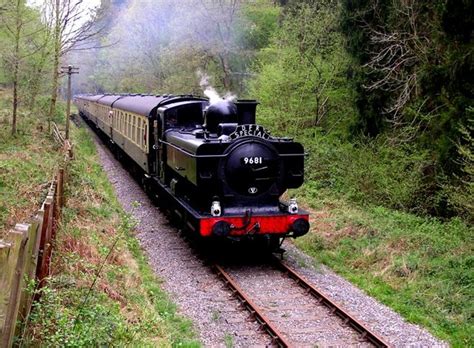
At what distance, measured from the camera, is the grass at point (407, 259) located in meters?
8.21

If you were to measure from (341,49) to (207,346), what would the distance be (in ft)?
52.8

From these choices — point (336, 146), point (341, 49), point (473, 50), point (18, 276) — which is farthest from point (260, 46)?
point (18, 276)

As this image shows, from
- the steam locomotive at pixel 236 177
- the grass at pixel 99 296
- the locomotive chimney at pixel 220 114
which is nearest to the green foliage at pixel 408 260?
the steam locomotive at pixel 236 177

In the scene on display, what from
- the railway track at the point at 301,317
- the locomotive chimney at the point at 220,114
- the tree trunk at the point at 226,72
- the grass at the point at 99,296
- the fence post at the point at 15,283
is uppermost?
the tree trunk at the point at 226,72

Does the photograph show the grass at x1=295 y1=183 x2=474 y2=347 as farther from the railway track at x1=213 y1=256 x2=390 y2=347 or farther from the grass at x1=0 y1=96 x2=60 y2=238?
the grass at x1=0 y1=96 x2=60 y2=238

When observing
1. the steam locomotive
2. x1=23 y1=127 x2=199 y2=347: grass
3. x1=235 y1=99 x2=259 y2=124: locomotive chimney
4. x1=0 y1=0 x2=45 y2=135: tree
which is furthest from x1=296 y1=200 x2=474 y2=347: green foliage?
x1=0 y1=0 x2=45 y2=135: tree

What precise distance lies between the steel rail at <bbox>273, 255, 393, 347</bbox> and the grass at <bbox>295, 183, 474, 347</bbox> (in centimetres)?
95

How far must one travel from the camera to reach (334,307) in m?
8.16

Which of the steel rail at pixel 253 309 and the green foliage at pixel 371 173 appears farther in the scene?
the green foliage at pixel 371 173

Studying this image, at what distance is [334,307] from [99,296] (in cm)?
339

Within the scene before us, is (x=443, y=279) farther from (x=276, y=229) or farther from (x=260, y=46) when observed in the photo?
(x=260, y=46)

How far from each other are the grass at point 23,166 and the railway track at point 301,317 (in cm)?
389

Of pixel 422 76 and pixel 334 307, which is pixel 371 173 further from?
pixel 334 307

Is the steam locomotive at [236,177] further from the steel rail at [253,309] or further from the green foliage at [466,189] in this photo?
the green foliage at [466,189]
